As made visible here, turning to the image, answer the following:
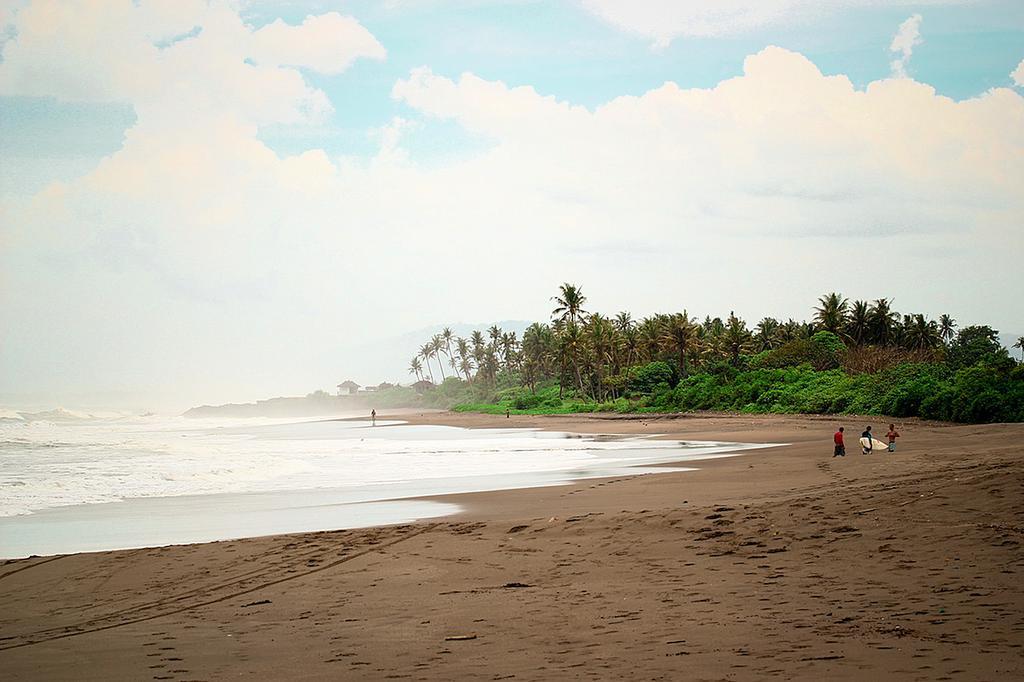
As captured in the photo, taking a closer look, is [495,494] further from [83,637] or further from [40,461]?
[40,461]

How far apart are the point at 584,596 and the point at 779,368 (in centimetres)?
6576

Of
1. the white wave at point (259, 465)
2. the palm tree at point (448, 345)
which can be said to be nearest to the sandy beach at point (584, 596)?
the white wave at point (259, 465)

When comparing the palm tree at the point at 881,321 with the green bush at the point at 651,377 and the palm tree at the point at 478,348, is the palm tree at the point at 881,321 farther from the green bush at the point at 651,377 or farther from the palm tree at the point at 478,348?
the palm tree at the point at 478,348

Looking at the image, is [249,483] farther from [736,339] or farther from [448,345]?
[448,345]

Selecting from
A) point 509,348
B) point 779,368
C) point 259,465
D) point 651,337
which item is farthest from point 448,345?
point 259,465

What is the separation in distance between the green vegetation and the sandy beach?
31.7 metres

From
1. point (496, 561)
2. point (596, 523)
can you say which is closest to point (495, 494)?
point (596, 523)

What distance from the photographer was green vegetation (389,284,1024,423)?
45.2 metres

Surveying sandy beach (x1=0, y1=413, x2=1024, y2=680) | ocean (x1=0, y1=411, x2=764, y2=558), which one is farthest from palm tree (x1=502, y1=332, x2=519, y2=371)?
sandy beach (x1=0, y1=413, x2=1024, y2=680)

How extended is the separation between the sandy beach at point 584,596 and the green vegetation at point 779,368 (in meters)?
31.7

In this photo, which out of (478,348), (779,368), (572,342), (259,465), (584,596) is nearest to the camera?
(584,596)

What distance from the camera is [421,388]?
7820 inches

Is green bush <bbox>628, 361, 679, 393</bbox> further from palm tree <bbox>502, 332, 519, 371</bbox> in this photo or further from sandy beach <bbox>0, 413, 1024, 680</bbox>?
sandy beach <bbox>0, 413, 1024, 680</bbox>

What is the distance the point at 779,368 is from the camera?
7088 centimetres
